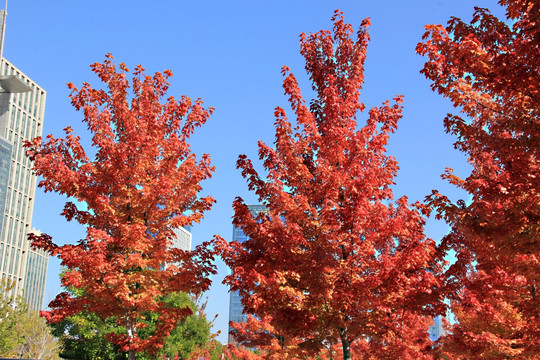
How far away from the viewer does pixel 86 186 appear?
14336 mm

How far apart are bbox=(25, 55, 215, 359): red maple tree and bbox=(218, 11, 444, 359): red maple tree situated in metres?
2.16

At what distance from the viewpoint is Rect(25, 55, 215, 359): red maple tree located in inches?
526

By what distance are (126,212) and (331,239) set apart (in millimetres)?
6093

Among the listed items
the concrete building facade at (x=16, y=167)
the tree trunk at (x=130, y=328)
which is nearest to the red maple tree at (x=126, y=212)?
the tree trunk at (x=130, y=328)

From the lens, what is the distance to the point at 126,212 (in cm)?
1442

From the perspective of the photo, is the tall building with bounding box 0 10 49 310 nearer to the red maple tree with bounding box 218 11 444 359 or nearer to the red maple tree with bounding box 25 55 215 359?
the red maple tree with bounding box 25 55 215 359

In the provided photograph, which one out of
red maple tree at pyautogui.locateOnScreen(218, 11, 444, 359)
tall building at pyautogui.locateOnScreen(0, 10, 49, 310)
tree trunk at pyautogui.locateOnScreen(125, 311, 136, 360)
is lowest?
tree trunk at pyautogui.locateOnScreen(125, 311, 136, 360)

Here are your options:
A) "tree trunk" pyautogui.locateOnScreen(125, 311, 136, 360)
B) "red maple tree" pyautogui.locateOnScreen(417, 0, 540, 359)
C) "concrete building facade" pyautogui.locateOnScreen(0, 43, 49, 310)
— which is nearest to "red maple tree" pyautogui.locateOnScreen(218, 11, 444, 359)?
"red maple tree" pyautogui.locateOnScreen(417, 0, 540, 359)

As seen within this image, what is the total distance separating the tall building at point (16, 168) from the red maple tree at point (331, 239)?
115675mm

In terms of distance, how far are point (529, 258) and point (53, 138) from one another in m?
12.8

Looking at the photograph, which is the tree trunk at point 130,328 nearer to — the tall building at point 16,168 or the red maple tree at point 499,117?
the red maple tree at point 499,117

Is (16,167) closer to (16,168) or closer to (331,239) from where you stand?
(16,168)

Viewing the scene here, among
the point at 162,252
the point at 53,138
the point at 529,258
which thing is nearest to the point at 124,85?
the point at 53,138

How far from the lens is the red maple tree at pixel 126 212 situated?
→ 13359 millimetres
